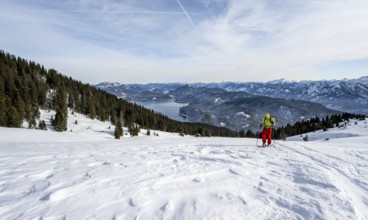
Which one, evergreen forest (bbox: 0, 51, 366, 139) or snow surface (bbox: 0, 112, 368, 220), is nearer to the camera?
snow surface (bbox: 0, 112, 368, 220)

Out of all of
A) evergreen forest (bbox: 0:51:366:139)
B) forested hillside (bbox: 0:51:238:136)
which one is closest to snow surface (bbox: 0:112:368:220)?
evergreen forest (bbox: 0:51:366:139)

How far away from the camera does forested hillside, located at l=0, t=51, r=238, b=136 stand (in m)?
50.3

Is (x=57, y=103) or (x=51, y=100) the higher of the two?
(x=51, y=100)

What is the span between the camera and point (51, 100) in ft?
250

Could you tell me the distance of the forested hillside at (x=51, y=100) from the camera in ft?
165

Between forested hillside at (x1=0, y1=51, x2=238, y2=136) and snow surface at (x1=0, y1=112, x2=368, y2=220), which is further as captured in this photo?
forested hillside at (x1=0, y1=51, x2=238, y2=136)

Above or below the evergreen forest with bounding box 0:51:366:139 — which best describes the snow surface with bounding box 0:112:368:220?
below

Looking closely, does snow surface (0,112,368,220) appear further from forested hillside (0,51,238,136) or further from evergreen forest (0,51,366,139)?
forested hillside (0,51,238,136)

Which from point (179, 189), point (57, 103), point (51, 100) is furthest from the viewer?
point (51, 100)

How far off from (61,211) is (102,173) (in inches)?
113

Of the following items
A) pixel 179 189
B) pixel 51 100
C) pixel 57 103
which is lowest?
pixel 179 189

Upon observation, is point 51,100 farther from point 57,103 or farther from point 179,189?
point 179,189

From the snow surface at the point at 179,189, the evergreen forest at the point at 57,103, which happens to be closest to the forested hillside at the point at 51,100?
the evergreen forest at the point at 57,103

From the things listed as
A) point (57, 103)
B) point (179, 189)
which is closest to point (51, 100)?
point (57, 103)
